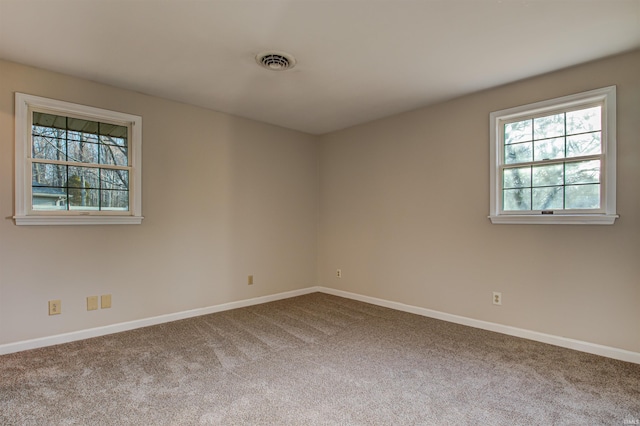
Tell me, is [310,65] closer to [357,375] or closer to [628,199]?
[357,375]

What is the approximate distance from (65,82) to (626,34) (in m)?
4.53

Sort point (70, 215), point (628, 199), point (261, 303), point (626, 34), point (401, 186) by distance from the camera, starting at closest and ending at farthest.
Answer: point (626, 34), point (628, 199), point (70, 215), point (401, 186), point (261, 303)

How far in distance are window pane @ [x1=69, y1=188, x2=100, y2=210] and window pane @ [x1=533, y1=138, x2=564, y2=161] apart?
4211mm

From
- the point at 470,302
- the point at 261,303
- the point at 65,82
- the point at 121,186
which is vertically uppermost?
the point at 65,82

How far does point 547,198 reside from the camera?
2990mm

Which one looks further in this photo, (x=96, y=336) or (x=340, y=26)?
(x=96, y=336)

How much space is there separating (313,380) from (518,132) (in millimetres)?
2919

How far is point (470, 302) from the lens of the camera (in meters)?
3.43

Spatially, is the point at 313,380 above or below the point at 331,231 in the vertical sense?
below

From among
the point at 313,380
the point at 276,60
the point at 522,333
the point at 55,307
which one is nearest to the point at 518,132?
the point at 522,333

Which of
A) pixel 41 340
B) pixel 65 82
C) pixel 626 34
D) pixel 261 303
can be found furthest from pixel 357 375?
pixel 65 82

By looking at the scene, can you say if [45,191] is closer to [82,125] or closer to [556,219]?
[82,125]

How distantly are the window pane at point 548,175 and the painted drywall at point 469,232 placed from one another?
1.31ft

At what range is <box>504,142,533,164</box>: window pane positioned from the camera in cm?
311
